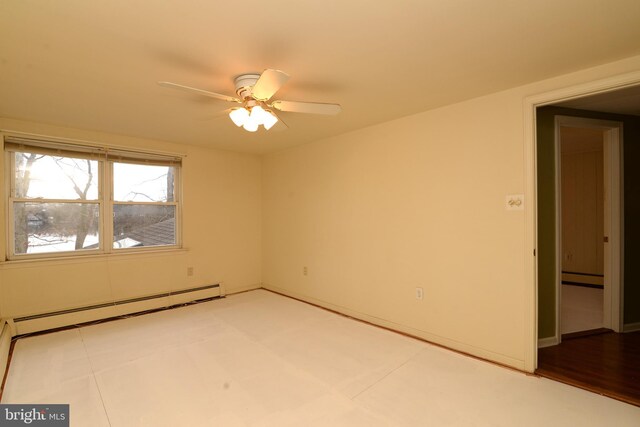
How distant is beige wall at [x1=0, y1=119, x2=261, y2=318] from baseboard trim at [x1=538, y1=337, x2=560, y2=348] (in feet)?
12.8

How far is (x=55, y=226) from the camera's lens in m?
3.40

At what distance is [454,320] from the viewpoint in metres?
2.77

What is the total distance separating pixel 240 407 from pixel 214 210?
312 centimetres

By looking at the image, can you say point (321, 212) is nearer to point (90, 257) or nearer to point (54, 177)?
point (90, 257)

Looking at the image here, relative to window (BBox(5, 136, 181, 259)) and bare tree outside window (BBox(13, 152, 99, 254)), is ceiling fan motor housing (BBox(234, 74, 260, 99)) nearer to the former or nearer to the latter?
window (BBox(5, 136, 181, 259))

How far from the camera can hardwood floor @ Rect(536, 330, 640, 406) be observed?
2135mm

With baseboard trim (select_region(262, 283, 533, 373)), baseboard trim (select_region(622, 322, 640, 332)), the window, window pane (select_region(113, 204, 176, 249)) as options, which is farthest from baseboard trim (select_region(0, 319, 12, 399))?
baseboard trim (select_region(622, 322, 640, 332))

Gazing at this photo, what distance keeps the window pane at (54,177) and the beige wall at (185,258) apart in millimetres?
204

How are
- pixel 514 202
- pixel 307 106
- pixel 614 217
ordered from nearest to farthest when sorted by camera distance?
pixel 307 106
pixel 514 202
pixel 614 217

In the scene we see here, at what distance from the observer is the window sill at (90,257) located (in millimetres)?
3114

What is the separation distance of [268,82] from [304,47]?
1.10 ft

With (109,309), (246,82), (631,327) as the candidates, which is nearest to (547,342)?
(631,327)

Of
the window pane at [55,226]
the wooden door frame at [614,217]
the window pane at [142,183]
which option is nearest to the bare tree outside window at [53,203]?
the window pane at [55,226]

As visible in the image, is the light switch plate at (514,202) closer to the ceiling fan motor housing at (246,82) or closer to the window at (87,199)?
the ceiling fan motor housing at (246,82)
